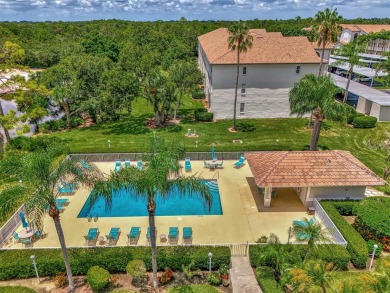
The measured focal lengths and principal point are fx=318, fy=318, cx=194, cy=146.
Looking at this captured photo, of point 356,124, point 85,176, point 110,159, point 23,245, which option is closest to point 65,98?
point 110,159

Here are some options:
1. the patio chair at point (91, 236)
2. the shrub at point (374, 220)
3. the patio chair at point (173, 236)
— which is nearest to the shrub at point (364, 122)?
the shrub at point (374, 220)

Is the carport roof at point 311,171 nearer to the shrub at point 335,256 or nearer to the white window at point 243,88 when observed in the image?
the shrub at point 335,256

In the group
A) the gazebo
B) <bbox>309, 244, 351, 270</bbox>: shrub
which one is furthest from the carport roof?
<bbox>309, 244, 351, 270</bbox>: shrub

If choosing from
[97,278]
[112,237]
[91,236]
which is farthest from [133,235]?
[97,278]

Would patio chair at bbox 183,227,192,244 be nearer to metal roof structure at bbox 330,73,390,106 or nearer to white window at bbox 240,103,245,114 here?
white window at bbox 240,103,245,114

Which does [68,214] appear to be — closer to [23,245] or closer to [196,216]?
[23,245]
